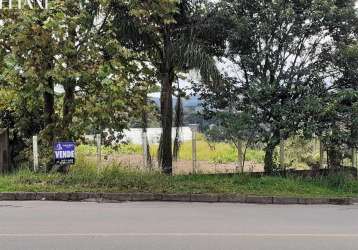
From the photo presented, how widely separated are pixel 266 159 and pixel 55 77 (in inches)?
262

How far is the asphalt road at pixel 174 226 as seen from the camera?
789 centimetres

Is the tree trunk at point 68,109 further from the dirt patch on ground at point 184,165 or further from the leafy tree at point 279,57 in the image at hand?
the leafy tree at point 279,57

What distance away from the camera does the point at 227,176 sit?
627 inches

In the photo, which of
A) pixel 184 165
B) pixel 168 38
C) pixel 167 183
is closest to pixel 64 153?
pixel 167 183

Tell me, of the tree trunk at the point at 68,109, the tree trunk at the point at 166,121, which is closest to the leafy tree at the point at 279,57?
the tree trunk at the point at 166,121

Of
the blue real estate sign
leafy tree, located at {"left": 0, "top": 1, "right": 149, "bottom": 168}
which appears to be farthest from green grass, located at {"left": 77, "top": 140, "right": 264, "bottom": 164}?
the blue real estate sign

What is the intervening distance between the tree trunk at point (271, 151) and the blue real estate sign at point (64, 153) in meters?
5.73

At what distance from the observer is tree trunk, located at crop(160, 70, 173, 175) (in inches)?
672

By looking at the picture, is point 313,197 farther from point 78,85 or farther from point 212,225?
point 78,85

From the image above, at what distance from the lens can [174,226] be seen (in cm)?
949

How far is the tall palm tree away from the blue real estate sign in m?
2.95

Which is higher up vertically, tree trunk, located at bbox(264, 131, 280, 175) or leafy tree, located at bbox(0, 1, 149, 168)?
leafy tree, located at bbox(0, 1, 149, 168)

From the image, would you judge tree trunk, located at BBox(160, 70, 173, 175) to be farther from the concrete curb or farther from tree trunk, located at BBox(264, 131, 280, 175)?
the concrete curb

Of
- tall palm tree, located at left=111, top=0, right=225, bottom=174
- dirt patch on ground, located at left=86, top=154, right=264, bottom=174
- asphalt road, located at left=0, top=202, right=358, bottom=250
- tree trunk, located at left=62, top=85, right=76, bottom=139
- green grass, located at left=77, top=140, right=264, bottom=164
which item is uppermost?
tall palm tree, located at left=111, top=0, right=225, bottom=174
